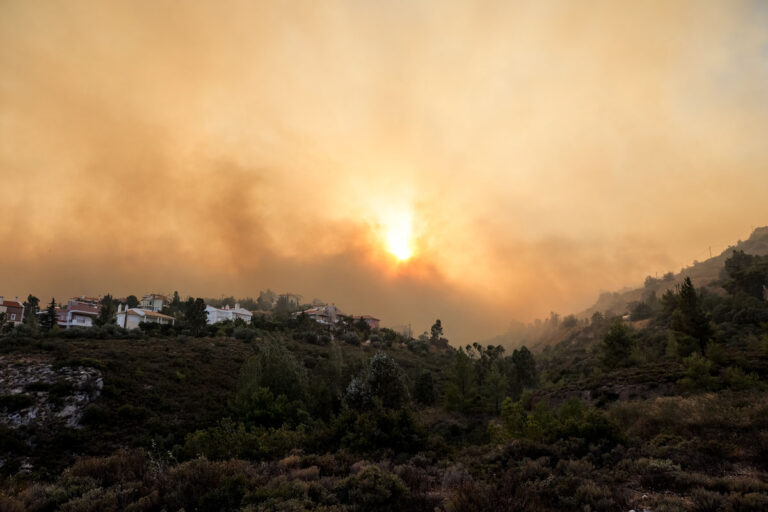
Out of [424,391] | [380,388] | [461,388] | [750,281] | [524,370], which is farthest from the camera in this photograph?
[750,281]

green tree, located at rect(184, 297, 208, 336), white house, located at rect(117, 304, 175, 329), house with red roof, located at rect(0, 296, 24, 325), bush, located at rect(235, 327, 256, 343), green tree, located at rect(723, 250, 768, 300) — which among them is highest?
house with red roof, located at rect(0, 296, 24, 325)

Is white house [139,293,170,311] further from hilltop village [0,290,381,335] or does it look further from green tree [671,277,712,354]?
green tree [671,277,712,354]

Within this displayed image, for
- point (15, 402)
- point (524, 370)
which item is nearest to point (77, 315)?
point (15, 402)

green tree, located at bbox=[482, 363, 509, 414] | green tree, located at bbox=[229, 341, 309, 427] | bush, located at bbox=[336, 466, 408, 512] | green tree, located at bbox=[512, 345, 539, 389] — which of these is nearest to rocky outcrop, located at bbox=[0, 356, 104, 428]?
green tree, located at bbox=[229, 341, 309, 427]

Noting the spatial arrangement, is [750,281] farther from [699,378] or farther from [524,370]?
[699,378]

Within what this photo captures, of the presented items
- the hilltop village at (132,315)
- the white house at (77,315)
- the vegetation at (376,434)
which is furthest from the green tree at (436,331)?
the white house at (77,315)

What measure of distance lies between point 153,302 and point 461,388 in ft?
342

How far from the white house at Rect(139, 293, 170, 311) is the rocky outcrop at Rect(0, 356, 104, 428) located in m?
80.6

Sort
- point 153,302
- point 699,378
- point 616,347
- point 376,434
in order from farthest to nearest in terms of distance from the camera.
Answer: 1. point 153,302
2. point 616,347
3. point 699,378
4. point 376,434

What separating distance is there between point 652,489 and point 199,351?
53.7 meters

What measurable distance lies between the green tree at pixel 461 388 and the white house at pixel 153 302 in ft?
323

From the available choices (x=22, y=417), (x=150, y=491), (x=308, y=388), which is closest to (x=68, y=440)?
(x=22, y=417)

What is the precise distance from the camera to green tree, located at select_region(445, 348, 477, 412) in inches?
1759

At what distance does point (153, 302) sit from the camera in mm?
112812
